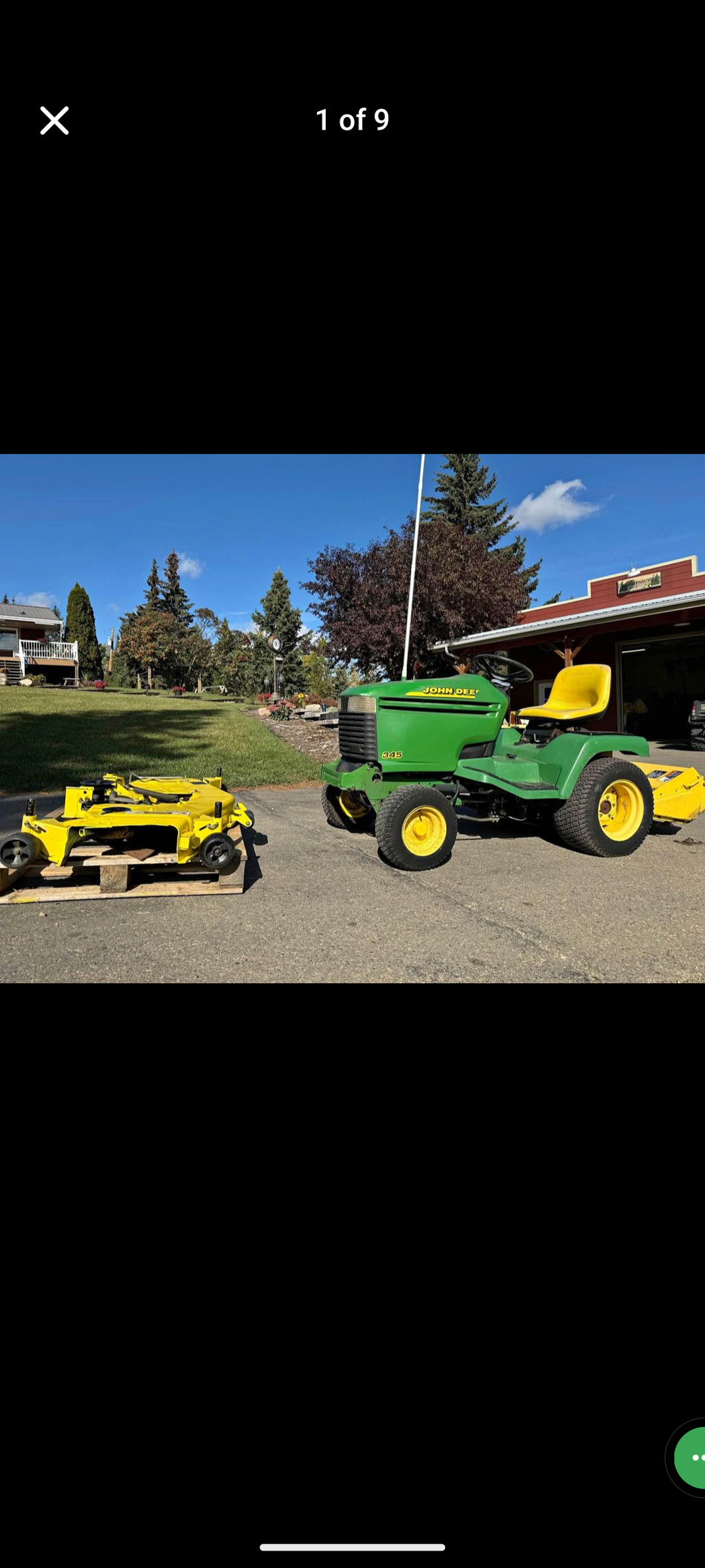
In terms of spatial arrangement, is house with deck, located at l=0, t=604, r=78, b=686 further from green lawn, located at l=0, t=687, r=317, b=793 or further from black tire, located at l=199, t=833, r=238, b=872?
black tire, located at l=199, t=833, r=238, b=872

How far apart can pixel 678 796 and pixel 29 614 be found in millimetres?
29532

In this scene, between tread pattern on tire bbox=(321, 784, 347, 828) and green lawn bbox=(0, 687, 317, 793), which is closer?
tread pattern on tire bbox=(321, 784, 347, 828)

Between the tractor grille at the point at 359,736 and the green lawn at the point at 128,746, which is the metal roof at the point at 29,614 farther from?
the tractor grille at the point at 359,736

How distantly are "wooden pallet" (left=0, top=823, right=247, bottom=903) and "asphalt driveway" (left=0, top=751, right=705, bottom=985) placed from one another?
6 centimetres

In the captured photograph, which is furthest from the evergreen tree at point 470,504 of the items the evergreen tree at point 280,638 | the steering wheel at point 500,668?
the steering wheel at point 500,668

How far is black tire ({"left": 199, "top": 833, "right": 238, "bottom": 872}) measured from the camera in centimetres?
354

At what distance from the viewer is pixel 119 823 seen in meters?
3.49

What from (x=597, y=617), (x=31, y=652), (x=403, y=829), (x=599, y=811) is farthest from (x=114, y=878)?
(x=31, y=652)
